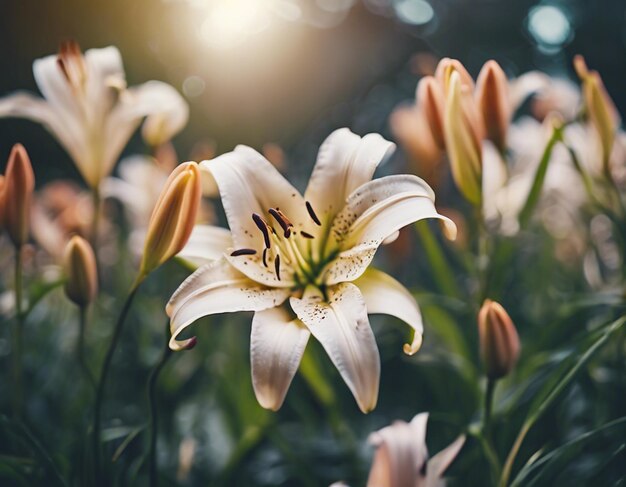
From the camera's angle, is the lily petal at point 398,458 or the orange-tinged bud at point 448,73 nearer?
the lily petal at point 398,458

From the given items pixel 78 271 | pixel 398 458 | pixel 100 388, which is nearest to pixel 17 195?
pixel 78 271

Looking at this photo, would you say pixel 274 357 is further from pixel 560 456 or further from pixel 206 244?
pixel 560 456

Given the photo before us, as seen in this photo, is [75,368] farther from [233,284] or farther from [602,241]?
[602,241]

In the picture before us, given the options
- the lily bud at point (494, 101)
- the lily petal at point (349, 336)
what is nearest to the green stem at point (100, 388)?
Answer: the lily petal at point (349, 336)

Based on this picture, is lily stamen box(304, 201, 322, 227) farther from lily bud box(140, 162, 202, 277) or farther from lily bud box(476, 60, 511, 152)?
lily bud box(476, 60, 511, 152)

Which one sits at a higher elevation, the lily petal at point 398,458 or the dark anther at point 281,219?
the dark anther at point 281,219

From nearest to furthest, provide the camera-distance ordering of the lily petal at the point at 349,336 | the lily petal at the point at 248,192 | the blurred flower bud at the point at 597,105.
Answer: the lily petal at the point at 349,336
the lily petal at the point at 248,192
the blurred flower bud at the point at 597,105

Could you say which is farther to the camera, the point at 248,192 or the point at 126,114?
the point at 126,114

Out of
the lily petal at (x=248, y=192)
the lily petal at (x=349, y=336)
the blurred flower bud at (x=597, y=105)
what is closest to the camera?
the lily petal at (x=349, y=336)

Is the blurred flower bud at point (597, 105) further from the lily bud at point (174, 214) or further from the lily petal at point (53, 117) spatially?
the lily petal at point (53, 117)

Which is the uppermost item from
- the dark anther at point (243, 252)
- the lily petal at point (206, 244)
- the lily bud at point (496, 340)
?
the lily petal at point (206, 244)
